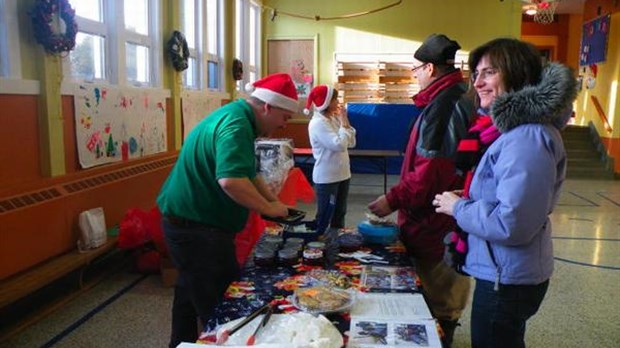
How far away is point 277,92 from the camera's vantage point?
6.40ft

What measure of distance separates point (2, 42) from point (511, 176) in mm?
3008

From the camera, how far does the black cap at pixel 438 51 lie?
209 centimetres

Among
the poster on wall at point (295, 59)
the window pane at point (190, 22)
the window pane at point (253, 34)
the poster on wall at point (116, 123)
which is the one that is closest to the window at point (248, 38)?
the window pane at point (253, 34)

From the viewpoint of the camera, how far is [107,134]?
4.12m

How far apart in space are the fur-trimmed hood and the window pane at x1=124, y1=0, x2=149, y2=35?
4.08m

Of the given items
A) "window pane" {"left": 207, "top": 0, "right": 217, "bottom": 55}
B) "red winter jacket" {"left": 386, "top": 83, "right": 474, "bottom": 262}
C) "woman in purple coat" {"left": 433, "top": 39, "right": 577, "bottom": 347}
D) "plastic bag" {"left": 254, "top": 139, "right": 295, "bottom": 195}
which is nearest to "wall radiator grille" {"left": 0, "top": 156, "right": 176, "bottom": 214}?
"plastic bag" {"left": 254, "top": 139, "right": 295, "bottom": 195}

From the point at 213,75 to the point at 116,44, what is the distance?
3.04m

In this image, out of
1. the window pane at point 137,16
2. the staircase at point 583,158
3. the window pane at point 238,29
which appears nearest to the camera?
the window pane at point 137,16

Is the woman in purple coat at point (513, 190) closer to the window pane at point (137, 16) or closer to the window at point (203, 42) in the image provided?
the window pane at point (137, 16)

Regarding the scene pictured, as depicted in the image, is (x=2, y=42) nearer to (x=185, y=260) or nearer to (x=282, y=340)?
(x=185, y=260)

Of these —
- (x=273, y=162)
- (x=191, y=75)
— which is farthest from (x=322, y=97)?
(x=191, y=75)

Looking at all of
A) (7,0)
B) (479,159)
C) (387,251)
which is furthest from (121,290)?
(479,159)

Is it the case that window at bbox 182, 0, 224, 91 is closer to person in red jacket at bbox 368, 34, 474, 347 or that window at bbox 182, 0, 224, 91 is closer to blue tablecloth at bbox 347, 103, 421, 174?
blue tablecloth at bbox 347, 103, 421, 174

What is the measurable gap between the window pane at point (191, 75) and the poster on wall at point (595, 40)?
8.25 metres
